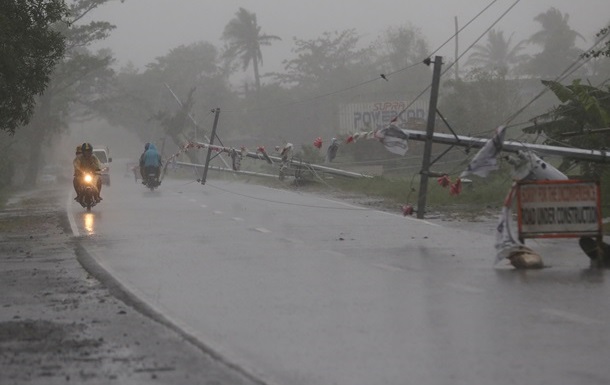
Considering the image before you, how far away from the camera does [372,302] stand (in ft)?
37.6

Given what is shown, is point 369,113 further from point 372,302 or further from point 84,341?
point 84,341

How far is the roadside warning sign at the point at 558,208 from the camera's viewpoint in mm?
14891

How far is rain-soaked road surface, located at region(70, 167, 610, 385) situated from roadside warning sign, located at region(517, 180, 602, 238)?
0.49m

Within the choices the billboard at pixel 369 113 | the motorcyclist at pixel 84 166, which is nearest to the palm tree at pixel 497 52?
the billboard at pixel 369 113

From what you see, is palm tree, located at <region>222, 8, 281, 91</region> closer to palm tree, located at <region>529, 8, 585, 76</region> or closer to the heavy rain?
palm tree, located at <region>529, 8, 585, 76</region>

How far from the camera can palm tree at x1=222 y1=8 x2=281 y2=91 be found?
4936 inches

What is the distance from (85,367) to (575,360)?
11.5ft

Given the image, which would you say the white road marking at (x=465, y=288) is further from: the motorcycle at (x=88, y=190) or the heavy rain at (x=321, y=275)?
the motorcycle at (x=88, y=190)

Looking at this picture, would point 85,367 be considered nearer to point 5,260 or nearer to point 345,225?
point 5,260

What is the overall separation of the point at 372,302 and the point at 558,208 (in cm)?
448

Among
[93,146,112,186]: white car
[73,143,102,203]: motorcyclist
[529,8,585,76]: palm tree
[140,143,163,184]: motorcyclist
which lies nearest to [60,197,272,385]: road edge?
[73,143,102,203]: motorcyclist

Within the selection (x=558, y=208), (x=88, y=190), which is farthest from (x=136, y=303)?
(x=88, y=190)

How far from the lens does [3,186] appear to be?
60.9 m

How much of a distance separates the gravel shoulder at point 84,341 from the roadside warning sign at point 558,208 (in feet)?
18.1
